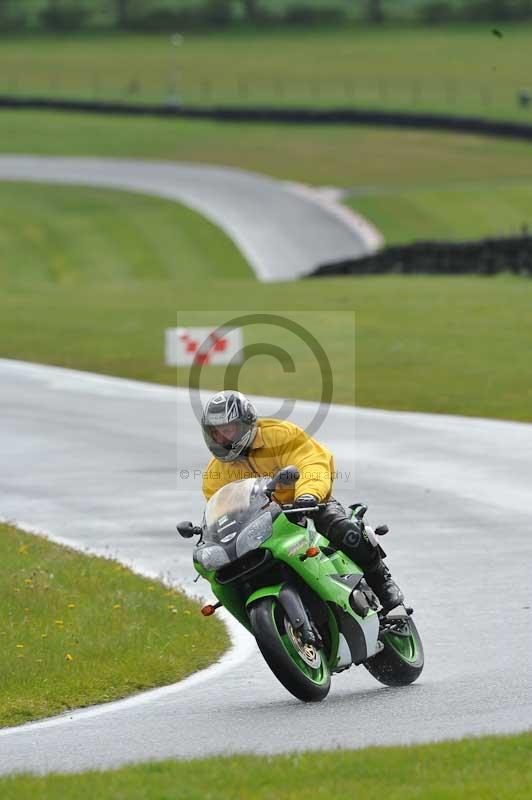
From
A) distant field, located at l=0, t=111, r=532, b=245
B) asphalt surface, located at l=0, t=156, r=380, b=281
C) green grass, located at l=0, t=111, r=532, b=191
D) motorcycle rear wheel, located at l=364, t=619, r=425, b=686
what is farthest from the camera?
green grass, located at l=0, t=111, r=532, b=191

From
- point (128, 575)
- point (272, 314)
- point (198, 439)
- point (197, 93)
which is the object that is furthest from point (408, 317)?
point (197, 93)

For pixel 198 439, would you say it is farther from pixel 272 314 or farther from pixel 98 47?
pixel 98 47

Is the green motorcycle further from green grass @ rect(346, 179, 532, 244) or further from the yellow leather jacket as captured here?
green grass @ rect(346, 179, 532, 244)

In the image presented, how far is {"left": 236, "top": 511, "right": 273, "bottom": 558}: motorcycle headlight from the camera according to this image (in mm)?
8734

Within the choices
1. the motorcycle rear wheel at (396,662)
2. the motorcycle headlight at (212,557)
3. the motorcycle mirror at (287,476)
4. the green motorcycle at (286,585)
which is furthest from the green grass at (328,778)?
the motorcycle rear wheel at (396,662)

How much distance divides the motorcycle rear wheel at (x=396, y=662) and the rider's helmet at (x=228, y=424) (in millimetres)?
1525

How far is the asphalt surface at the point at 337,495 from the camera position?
851 cm

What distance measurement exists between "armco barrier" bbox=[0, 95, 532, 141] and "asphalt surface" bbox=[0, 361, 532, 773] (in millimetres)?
49239

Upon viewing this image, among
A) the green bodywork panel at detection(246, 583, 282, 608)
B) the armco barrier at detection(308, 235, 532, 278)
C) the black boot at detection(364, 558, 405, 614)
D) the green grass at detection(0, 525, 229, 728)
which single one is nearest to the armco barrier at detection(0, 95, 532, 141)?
the armco barrier at detection(308, 235, 532, 278)

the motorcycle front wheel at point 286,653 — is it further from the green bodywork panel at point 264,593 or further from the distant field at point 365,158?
the distant field at point 365,158

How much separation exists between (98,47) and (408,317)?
9108 centimetres

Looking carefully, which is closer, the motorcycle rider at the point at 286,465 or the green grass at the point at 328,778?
the green grass at the point at 328,778

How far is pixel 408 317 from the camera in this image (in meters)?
30.9

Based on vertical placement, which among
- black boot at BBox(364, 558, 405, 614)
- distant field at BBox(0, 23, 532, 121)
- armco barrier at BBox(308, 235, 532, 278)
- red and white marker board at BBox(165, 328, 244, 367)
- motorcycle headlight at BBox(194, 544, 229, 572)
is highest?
motorcycle headlight at BBox(194, 544, 229, 572)
